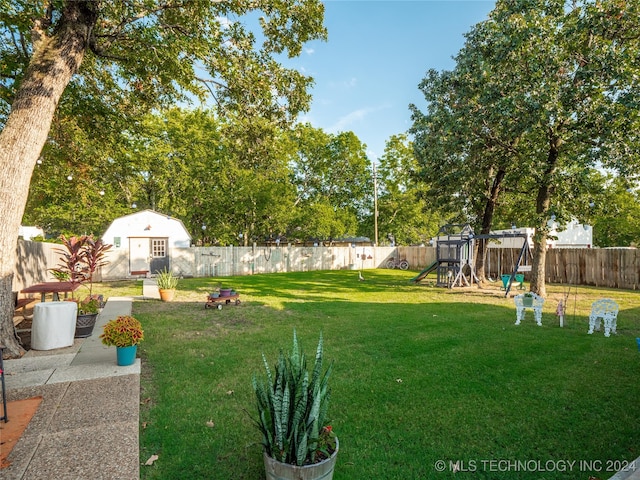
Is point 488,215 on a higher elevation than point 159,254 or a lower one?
higher

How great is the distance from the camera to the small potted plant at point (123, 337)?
4.50 metres

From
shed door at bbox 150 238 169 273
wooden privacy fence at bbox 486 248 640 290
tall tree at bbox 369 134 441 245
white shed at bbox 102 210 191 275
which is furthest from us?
tall tree at bbox 369 134 441 245

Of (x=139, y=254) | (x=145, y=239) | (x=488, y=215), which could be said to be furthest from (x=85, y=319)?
(x=488, y=215)

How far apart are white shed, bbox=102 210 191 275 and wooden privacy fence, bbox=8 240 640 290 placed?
447 mm

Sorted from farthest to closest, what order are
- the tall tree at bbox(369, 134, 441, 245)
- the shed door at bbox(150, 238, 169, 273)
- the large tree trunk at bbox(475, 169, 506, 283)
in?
the tall tree at bbox(369, 134, 441, 245) < the shed door at bbox(150, 238, 169, 273) < the large tree trunk at bbox(475, 169, 506, 283)

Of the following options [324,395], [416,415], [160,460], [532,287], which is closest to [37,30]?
[160,460]

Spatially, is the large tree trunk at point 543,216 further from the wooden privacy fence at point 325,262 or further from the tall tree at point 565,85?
the wooden privacy fence at point 325,262

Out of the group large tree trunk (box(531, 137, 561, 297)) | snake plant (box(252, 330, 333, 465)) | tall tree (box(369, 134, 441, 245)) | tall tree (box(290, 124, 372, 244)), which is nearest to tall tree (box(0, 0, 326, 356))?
snake plant (box(252, 330, 333, 465))

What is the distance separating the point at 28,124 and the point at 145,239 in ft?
45.1

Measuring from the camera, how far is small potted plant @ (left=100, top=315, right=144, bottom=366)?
4.50m

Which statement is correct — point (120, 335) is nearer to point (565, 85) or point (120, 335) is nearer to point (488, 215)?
point (565, 85)

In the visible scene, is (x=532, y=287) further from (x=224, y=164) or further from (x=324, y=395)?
(x=224, y=164)

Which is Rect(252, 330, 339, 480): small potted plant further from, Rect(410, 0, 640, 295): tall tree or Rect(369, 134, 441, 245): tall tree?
Rect(369, 134, 441, 245): tall tree

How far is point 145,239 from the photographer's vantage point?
17844mm
